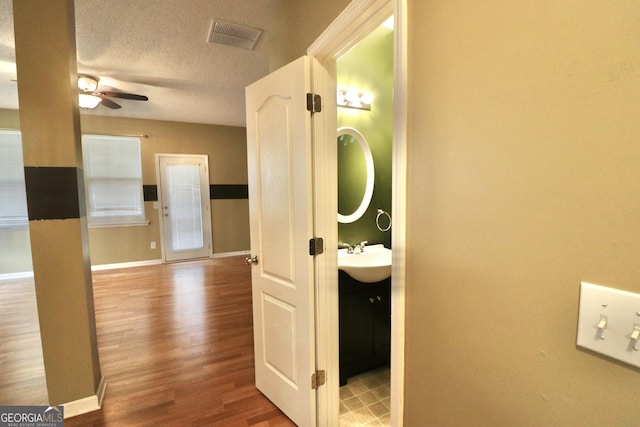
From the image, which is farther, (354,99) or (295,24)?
(354,99)

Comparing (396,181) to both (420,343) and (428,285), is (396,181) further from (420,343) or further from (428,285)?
(420,343)

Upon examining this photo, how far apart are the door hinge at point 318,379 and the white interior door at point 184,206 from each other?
15.3ft

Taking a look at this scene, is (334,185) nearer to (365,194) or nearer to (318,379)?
(365,194)

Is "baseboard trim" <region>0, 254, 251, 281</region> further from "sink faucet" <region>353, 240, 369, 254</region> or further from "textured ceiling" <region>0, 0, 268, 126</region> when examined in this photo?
"sink faucet" <region>353, 240, 369, 254</region>

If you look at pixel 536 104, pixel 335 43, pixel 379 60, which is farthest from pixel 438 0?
pixel 379 60

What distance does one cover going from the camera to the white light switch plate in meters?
0.45

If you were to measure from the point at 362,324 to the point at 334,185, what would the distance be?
1083 mm

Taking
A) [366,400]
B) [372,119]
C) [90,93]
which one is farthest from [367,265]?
[90,93]

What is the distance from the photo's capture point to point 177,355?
237 cm

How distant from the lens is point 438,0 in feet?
2.37

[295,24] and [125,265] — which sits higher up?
[295,24]

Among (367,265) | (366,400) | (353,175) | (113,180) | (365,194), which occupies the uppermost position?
(113,180)

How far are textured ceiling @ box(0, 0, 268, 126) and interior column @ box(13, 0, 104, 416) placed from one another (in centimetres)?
60

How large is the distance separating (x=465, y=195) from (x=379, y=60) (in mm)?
1935
